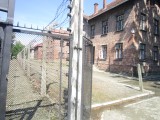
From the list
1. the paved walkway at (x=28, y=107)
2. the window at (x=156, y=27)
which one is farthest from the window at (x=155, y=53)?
the paved walkway at (x=28, y=107)

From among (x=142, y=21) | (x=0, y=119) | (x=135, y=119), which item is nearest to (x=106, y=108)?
(x=135, y=119)

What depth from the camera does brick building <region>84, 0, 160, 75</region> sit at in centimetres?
1795

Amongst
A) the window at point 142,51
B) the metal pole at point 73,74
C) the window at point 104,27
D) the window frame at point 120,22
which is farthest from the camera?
the window at point 104,27

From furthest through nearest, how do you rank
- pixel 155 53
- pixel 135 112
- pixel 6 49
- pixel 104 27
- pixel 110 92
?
pixel 104 27
pixel 155 53
pixel 110 92
pixel 135 112
pixel 6 49

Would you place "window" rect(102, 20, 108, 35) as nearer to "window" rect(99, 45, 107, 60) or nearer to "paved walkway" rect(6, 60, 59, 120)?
"window" rect(99, 45, 107, 60)

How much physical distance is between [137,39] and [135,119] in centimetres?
1347

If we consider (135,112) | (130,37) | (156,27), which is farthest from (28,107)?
(156,27)

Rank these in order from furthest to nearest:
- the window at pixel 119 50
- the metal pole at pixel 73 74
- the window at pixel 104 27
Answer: the window at pixel 104 27 < the window at pixel 119 50 < the metal pole at pixel 73 74

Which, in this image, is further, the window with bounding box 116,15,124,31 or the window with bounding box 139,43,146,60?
the window with bounding box 116,15,124,31

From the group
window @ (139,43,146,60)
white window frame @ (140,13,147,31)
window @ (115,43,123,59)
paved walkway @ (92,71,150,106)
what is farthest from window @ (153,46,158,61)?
paved walkway @ (92,71,150,106)

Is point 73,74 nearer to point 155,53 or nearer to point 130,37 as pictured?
point 130,37

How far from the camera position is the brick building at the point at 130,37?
1795 cm

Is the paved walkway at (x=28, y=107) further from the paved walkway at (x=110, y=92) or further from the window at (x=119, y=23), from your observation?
the window at (x=119, y=23)

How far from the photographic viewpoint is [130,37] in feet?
58.9
